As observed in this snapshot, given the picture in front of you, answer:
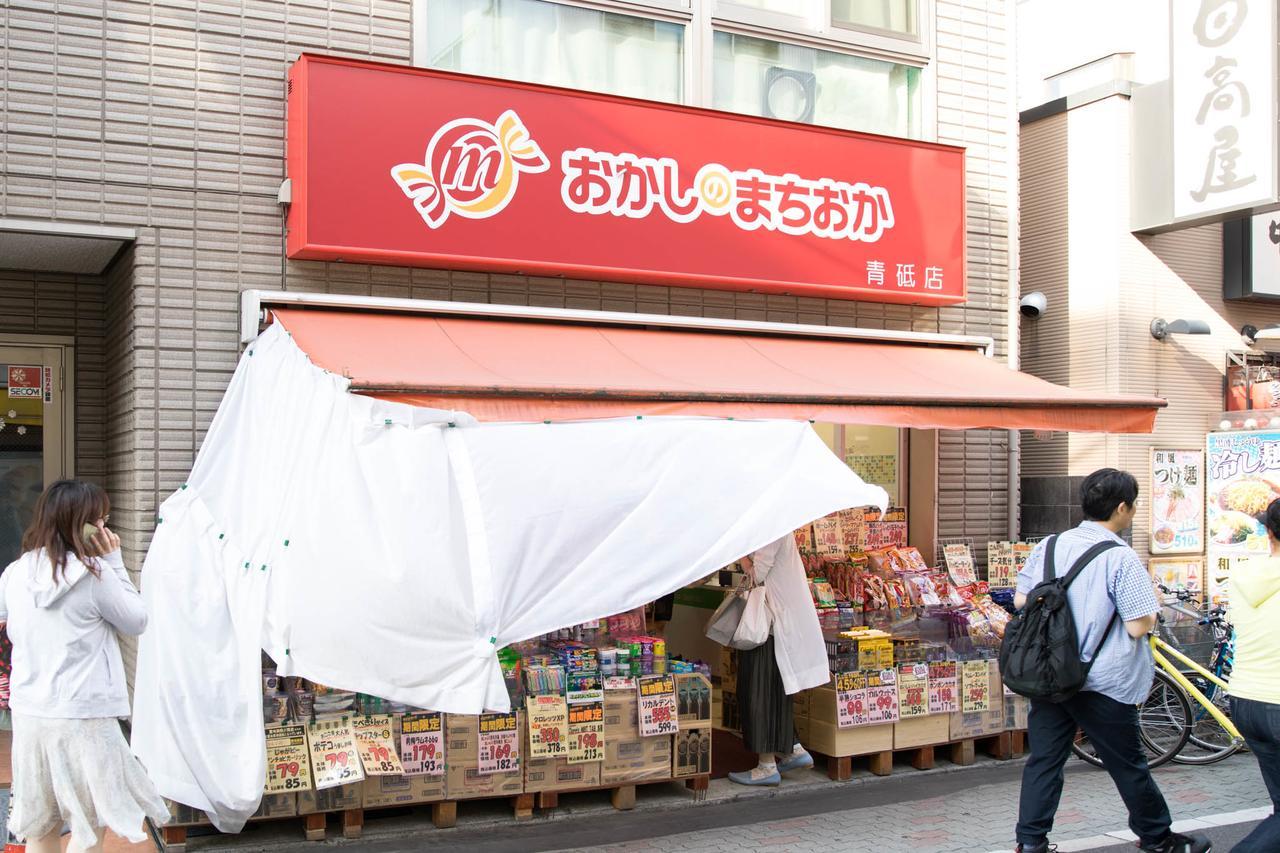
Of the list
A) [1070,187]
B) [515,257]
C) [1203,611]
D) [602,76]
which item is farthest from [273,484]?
[1070,187]

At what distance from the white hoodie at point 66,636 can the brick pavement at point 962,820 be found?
258 centimetres

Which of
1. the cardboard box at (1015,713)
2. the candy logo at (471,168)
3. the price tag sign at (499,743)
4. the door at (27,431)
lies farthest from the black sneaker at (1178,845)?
the door at (27,431)

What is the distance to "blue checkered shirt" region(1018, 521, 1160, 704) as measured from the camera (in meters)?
5.27

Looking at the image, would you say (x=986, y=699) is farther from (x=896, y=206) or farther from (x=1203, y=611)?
(x=896, y=206)

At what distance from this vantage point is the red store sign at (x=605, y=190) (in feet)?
24.0

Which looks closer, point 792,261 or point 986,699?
point 986,699

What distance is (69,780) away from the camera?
460cm

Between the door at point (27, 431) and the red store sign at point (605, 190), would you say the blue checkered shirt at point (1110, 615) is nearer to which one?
the red store sign at point (605, 190)

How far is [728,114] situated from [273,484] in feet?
14.0

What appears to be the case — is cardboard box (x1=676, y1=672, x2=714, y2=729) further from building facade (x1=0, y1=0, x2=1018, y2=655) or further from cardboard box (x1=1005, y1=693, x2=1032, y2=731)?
building facade (x1=0, y1=0, x2=1018, y2=655)

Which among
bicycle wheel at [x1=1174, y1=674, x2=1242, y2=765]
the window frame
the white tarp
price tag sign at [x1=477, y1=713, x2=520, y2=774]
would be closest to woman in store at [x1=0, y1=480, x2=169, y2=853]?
the white tarp

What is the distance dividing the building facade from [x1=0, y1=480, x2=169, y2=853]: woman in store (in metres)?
2.49

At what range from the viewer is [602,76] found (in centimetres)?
855

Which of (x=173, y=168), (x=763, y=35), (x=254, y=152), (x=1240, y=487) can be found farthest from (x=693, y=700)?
(x=1240, y=487)
